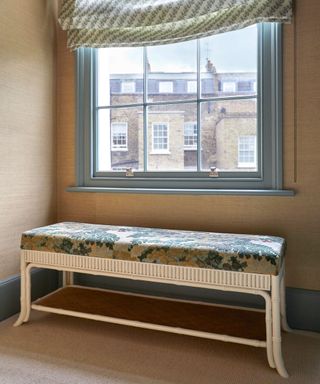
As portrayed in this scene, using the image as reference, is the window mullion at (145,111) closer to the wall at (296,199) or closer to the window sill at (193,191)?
the window sill at (193,191)

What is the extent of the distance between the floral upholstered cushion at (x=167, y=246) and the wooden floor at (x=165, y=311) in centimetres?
33

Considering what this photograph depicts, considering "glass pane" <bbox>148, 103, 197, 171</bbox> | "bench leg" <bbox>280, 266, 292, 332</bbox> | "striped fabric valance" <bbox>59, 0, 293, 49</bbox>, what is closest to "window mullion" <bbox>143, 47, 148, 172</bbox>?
"glass pane" <bbox>148, 103, 197, 171</bbox>

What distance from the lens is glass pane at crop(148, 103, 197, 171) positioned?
2117 mm

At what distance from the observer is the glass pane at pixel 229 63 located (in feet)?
6.46

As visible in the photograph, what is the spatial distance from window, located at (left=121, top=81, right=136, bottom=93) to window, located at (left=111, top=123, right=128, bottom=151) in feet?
0.73

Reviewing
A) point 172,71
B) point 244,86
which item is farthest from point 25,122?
point 244,86

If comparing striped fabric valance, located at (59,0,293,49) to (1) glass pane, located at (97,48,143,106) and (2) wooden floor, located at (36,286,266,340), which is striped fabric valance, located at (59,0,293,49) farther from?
(2) wooden floor, located at (36,286,266,340)

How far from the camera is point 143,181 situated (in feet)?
7.13

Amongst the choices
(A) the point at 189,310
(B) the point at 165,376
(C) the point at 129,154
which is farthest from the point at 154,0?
(B) the point at 165,376

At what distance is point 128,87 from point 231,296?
1.45m

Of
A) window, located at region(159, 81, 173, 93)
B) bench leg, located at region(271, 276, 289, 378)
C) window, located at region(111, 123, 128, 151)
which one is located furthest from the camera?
window, located at region(111, 123, 128, 151)

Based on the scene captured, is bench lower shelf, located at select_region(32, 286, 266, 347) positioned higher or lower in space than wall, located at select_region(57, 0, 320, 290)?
lower

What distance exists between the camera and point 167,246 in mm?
1556

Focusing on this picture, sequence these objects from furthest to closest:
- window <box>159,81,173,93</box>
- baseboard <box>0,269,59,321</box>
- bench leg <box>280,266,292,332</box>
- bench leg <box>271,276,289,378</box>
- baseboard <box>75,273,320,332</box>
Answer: window <box>159,81,173,93</box>
baseboard <box>0,269,59,321</box>
baseboard <box>75,273,320,332</box>
bench leg <box>280,266,292,332</box>
bench leg <box>271,276,289,378</box>
